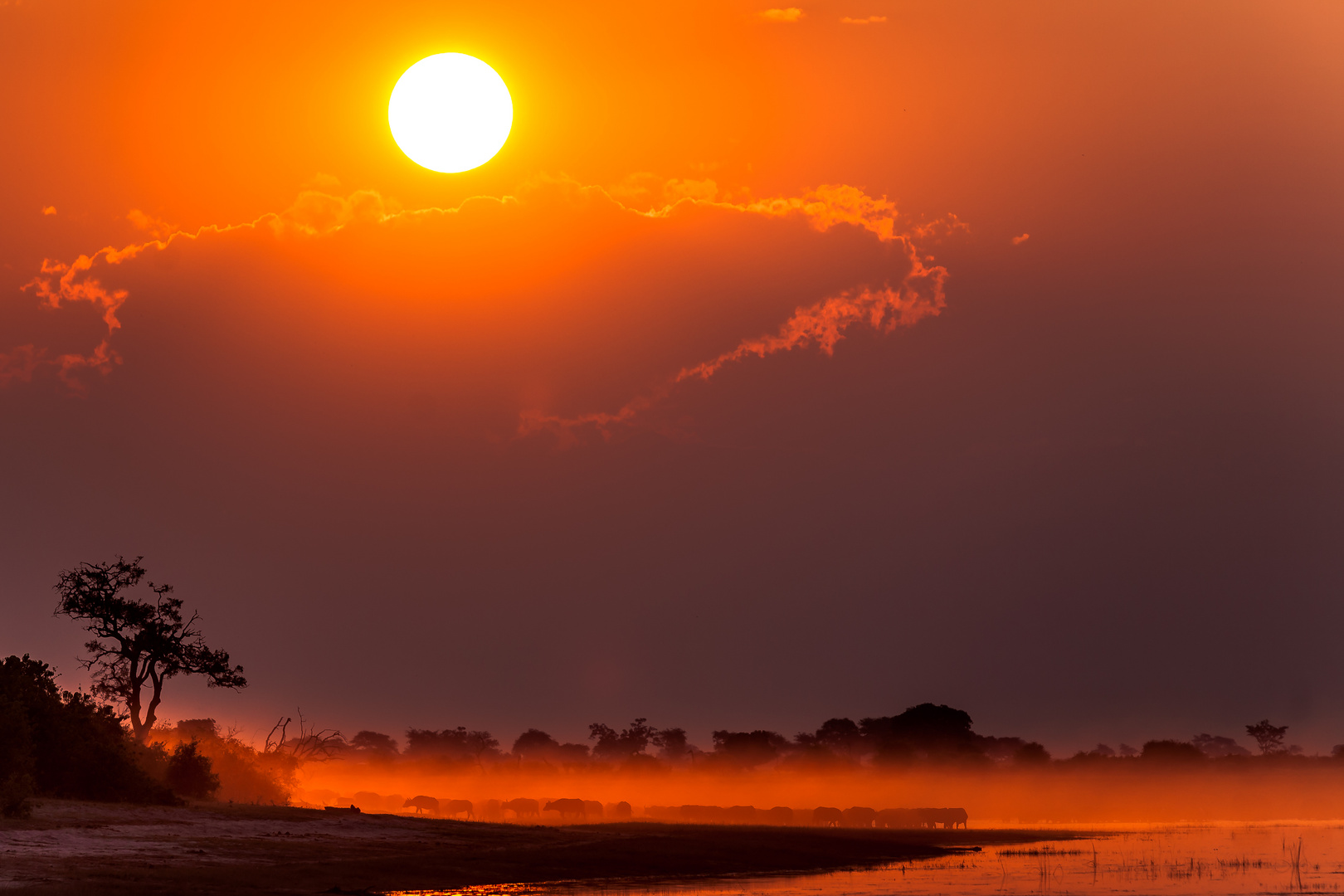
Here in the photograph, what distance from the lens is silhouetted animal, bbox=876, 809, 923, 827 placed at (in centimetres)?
14262

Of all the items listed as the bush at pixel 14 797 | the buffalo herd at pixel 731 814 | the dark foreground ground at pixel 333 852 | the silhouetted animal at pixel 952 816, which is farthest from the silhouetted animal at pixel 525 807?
the bush at pixel 14 797

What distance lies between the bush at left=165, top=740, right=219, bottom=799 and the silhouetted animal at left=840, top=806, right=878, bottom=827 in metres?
88.5

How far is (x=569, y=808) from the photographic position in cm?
14162

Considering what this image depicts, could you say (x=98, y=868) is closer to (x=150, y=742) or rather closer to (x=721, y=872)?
(x=721, y=872)

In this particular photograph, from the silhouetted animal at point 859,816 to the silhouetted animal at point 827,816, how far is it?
0.62 m

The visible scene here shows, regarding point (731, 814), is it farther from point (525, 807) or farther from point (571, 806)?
point (525, 807)

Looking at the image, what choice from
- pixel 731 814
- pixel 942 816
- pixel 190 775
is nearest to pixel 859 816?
pixel 942 816

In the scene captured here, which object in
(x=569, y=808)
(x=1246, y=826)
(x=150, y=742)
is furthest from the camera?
(x=569, y=808)

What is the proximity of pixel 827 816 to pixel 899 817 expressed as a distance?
8.54 meters

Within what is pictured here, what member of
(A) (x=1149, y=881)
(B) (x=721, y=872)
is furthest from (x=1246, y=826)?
(B) (x=721, y=872)

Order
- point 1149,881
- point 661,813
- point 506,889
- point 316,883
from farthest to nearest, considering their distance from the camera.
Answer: point 661,813 → point 1149,881 → point 506,889 → point 316,883

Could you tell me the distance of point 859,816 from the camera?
143 metres

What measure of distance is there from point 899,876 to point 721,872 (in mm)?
7774

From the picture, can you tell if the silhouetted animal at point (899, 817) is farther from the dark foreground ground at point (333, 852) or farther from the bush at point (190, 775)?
the bush at point (190, 775)
